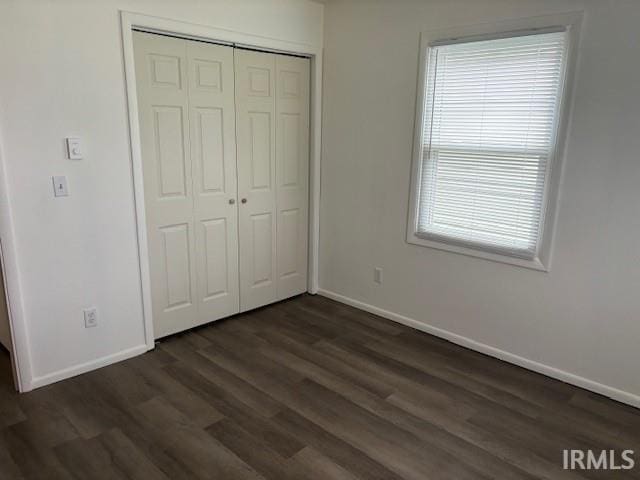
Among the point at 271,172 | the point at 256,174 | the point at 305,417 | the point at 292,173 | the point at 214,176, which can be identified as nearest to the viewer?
the point at 305,417

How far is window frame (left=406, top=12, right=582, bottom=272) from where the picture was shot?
2.49 metres

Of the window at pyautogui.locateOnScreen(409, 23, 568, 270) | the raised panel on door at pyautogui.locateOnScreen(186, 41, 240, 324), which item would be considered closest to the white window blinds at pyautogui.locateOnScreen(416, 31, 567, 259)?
the window at pyautogui.locateOnScreen(409, 23, 568, 270)

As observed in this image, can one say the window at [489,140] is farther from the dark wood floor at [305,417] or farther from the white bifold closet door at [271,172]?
the white bifold closet door at [271,172]

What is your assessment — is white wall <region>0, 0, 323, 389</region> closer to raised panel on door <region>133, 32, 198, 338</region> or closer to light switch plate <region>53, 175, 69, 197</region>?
light switch plate <region>53, 175, 69, 197</region>

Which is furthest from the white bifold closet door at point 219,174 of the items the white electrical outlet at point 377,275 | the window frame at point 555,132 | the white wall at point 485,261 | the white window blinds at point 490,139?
the white window blinds at point 490,139

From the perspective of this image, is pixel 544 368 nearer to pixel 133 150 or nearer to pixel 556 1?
pixel 556 1

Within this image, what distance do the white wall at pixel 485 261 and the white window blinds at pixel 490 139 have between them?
14cm

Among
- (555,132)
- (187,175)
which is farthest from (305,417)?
(555,132)

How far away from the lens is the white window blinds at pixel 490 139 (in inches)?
104

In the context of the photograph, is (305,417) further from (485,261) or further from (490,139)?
(490,139)

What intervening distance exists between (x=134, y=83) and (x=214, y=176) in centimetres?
82

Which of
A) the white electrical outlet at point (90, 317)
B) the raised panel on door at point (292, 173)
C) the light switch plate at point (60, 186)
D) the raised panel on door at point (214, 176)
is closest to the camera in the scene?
the light switch plate at point (60, 186)

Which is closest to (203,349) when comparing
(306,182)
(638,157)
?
(306,182)

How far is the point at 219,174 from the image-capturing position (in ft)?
10.8
